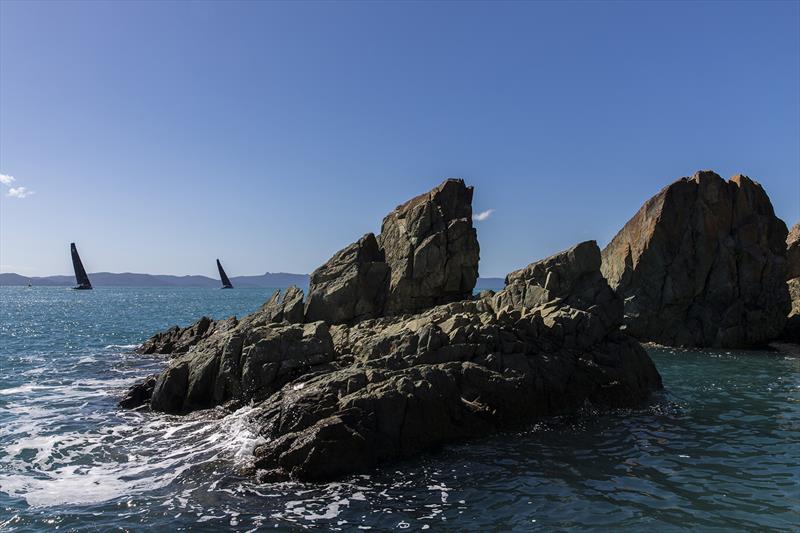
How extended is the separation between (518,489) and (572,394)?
8642 millimetres

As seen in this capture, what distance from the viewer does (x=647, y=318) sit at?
1854 inches

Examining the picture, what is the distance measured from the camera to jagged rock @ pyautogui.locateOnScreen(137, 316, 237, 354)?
138 ft

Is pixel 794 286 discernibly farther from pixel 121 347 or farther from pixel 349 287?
pixel 121 347

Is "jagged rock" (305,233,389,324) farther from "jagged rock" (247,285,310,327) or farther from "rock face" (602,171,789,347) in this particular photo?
"rock face" (602,171,789,347)

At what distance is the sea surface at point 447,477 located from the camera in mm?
12602

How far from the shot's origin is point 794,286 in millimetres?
52719

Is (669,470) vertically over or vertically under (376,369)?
under

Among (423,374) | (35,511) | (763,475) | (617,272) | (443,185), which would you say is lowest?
(35,511)

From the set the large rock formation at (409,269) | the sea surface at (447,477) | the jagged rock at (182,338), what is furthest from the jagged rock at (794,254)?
the jagged rock at (182,338)

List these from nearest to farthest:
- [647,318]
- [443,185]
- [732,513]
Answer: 1. [732,513]
2. [443,185]
3. [647,318]

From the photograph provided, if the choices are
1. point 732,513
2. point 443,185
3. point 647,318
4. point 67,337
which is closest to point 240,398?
point 732,513

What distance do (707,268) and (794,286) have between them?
542 inches

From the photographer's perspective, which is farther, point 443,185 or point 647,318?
point 647,318

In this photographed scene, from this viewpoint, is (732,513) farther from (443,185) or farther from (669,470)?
(443,185)
